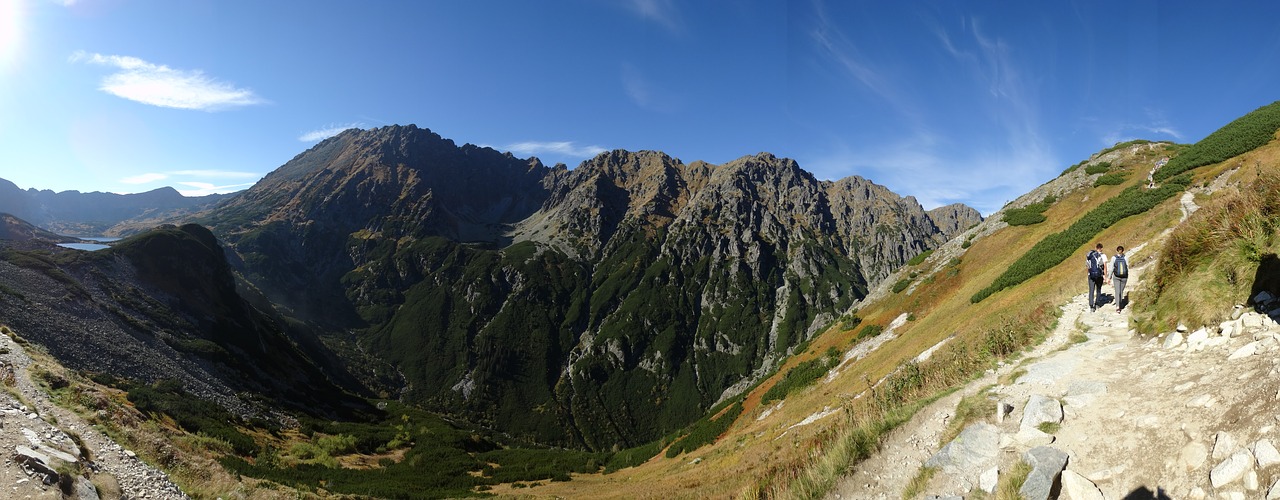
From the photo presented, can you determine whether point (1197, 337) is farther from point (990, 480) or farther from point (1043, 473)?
point (990, 480)

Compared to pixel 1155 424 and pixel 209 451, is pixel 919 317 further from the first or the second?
pixel 209 451

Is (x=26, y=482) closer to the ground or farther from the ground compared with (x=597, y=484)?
farther from the ground

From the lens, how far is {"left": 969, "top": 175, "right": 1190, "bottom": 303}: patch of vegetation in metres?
28.1

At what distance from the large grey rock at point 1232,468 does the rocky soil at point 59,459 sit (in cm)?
2420

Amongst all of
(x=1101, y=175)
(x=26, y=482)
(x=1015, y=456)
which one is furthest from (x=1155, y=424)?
(x=1101, y=175)

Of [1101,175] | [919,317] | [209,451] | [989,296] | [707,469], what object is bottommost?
[209,451]

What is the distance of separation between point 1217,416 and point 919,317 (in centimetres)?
3325

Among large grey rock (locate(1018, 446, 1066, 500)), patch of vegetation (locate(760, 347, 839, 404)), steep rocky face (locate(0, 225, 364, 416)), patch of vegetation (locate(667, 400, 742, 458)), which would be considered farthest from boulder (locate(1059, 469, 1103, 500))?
steep rocky face (locate(0, 225, 364, 416))

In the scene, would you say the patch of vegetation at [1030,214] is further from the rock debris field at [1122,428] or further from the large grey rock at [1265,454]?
the large grey rock at [1265,454]

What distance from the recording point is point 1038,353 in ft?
40.9

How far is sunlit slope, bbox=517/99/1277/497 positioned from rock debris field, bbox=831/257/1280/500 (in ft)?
4.40

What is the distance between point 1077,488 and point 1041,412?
90.4 inches

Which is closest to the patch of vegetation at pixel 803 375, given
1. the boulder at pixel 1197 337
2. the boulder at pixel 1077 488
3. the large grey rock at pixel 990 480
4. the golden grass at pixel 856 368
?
the golden grass at pixel 856 368

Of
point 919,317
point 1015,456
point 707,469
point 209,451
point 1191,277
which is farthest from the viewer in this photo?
point 919,317
